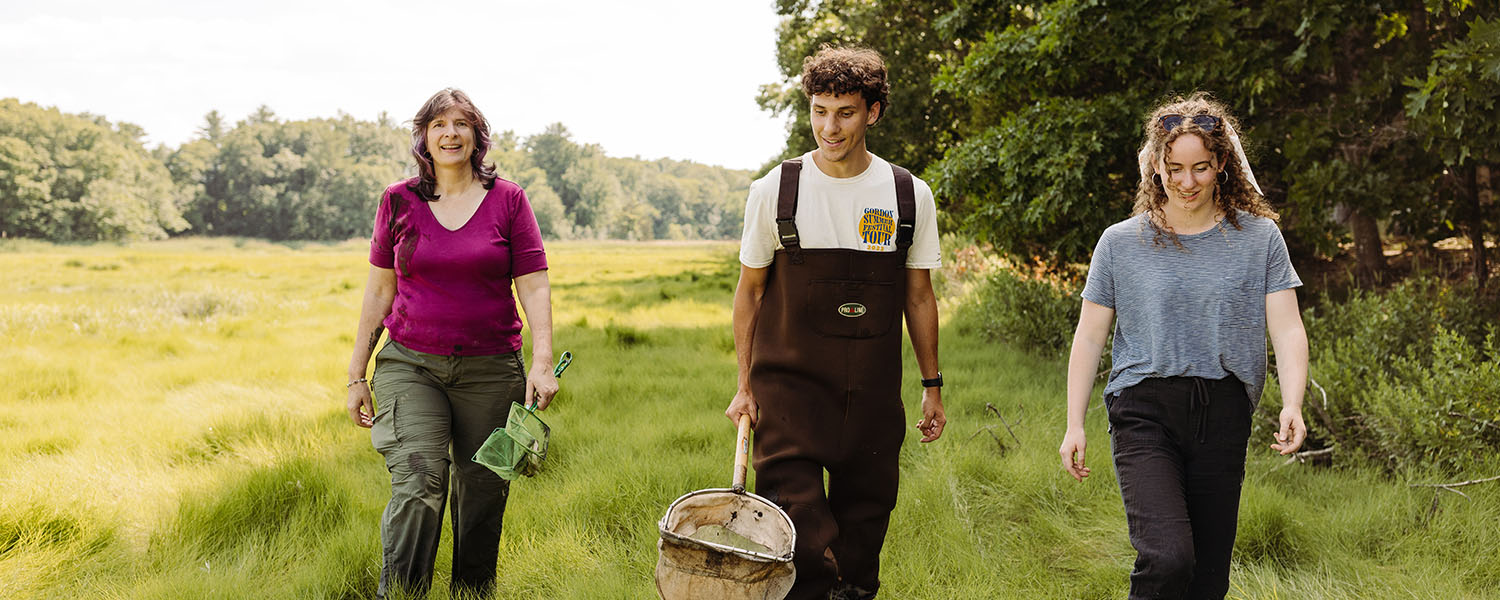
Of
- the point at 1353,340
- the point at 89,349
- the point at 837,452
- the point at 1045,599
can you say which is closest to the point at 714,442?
the point at 1045,599

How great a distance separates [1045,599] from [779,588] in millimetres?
1797

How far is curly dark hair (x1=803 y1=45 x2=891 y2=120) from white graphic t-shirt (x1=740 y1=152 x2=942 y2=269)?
0.82 feet

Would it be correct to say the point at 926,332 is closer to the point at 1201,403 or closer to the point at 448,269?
the point at 1201,403

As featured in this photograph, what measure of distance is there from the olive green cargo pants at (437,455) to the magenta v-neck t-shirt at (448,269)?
3.0 inches

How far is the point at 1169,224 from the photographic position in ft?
9.12

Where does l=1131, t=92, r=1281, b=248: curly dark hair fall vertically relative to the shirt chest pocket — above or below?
above

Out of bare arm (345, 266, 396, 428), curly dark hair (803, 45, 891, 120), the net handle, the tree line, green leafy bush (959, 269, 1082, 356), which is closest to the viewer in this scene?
the net handle

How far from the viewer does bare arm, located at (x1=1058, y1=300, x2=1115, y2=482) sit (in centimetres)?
276

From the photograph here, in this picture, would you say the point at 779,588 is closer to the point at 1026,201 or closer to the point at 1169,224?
the point at 1169,224

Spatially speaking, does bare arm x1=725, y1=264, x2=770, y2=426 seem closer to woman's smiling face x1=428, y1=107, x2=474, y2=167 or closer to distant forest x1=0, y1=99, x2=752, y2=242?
woman's smiling face x1=428, y1=107, x2=474, y2=167

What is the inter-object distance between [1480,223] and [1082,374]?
5807 millimetres

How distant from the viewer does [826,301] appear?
2920 mm

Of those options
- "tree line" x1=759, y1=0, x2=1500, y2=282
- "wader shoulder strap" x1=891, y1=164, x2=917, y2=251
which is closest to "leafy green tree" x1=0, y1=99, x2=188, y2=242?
"tree line" x1=759, y1=0, x2=1500, y2=282

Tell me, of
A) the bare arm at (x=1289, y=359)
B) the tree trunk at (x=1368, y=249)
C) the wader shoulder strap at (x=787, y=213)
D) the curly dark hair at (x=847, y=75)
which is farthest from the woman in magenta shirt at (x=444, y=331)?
the tree trunk at (x=1368, y=249)
